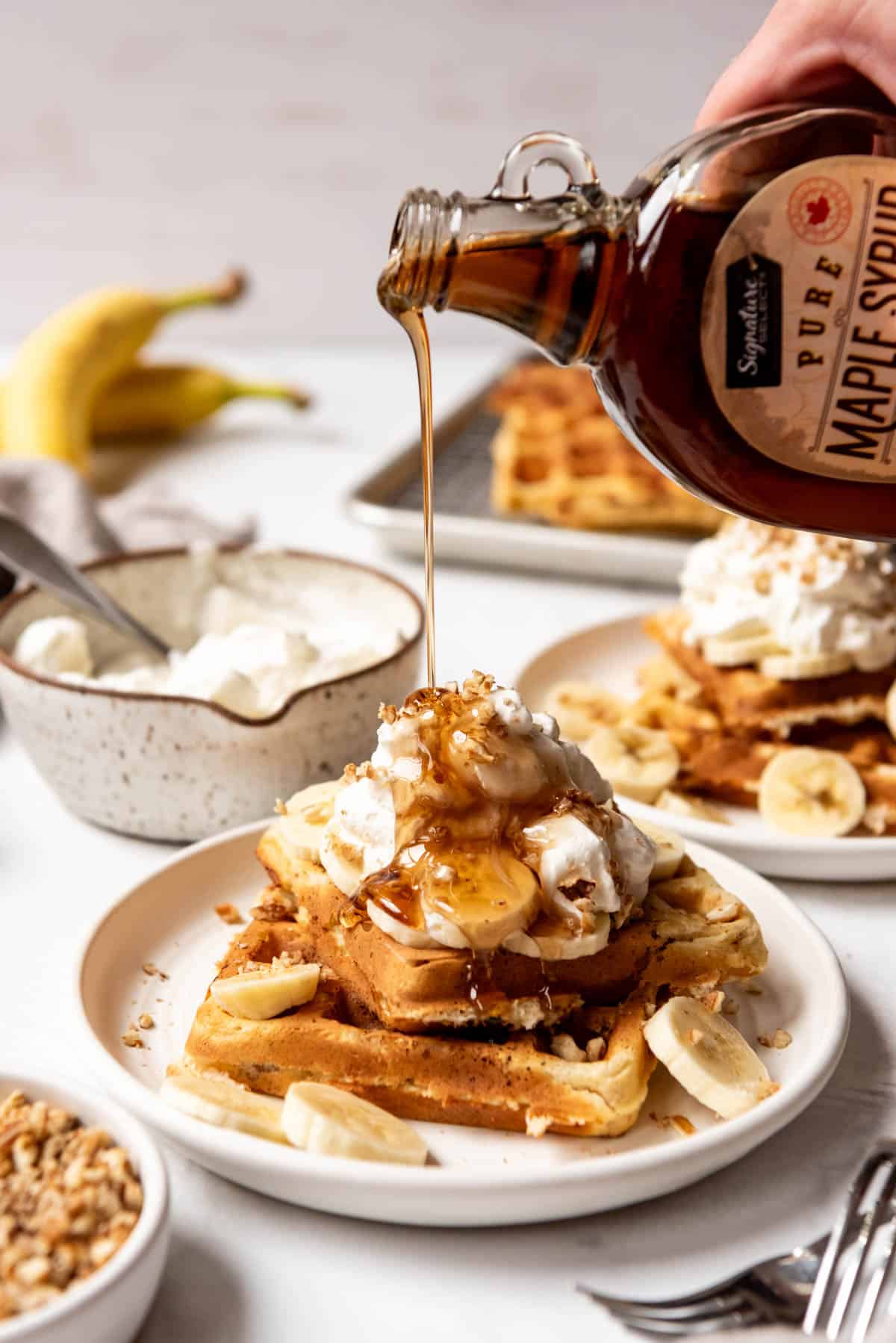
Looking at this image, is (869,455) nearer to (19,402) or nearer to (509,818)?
(509,818)

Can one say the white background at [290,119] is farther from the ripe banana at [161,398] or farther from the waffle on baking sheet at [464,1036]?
the waffle on baking sheet at [464,1036]

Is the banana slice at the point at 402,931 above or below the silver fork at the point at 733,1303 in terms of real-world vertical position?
above

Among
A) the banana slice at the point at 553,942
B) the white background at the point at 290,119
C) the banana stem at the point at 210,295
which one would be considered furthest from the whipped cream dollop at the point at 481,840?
the white background at the point at 290,119

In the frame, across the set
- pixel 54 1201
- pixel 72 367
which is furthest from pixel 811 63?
pixel 72 367

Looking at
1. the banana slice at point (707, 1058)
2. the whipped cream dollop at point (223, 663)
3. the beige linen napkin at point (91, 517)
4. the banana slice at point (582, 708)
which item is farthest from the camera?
the beige linen napkin at point (91, 517)

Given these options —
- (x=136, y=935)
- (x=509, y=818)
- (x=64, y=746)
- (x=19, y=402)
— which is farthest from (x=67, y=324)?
(x=509, y=818)

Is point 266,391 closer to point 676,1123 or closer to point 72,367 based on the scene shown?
point 72,367

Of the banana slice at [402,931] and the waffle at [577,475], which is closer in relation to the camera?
the banana slice at [402,931]
